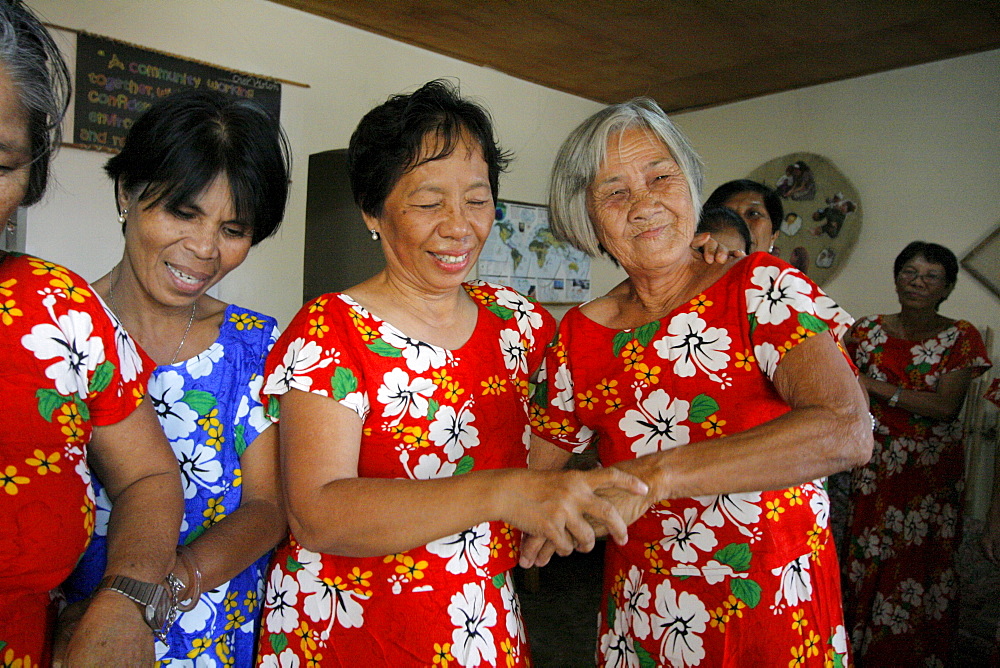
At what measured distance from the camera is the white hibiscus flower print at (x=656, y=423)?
136 cm

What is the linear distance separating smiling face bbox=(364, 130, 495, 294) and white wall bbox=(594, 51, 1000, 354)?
3.01 meters

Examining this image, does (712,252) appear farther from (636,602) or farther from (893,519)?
(893,519)

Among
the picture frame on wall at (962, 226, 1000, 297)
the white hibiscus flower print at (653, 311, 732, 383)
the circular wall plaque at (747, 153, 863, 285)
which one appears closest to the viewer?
the white hibiscus flower print at (653, 311, 732, 383)

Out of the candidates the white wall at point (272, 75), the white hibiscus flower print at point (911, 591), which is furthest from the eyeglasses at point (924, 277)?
the white wall at point (272, 75)

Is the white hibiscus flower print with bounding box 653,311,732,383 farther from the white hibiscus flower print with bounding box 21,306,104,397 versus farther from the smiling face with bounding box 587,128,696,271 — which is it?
the white hibiscus flower print with bounding box 21,306,104,397

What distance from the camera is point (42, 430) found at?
102cm

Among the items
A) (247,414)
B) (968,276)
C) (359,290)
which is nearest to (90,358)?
(247,414)

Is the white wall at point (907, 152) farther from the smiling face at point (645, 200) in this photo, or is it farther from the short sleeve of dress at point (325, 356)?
the short sleeve of dress at point (325, 356)

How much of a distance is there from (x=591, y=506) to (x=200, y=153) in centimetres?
99

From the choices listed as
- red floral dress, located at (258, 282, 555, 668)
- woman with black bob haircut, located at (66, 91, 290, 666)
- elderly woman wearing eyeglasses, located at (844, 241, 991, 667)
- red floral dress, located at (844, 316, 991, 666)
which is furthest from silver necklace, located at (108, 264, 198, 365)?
red floral dress, located at (844, 316, 991, 666)

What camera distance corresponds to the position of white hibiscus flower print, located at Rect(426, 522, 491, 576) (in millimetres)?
1341

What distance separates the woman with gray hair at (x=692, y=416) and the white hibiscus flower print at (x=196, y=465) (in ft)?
2.06

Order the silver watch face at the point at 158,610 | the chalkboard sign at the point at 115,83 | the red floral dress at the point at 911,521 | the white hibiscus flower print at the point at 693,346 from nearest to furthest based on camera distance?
1. the silver watch face at the point at 158,610
2. the white hibiscus flower print at the point at 693,346
3. the chalkboard sign at the point at 115,83
4. the red floral dress at the point at 911,521

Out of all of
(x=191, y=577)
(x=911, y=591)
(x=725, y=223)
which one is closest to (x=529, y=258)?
(x=725, y=223)
